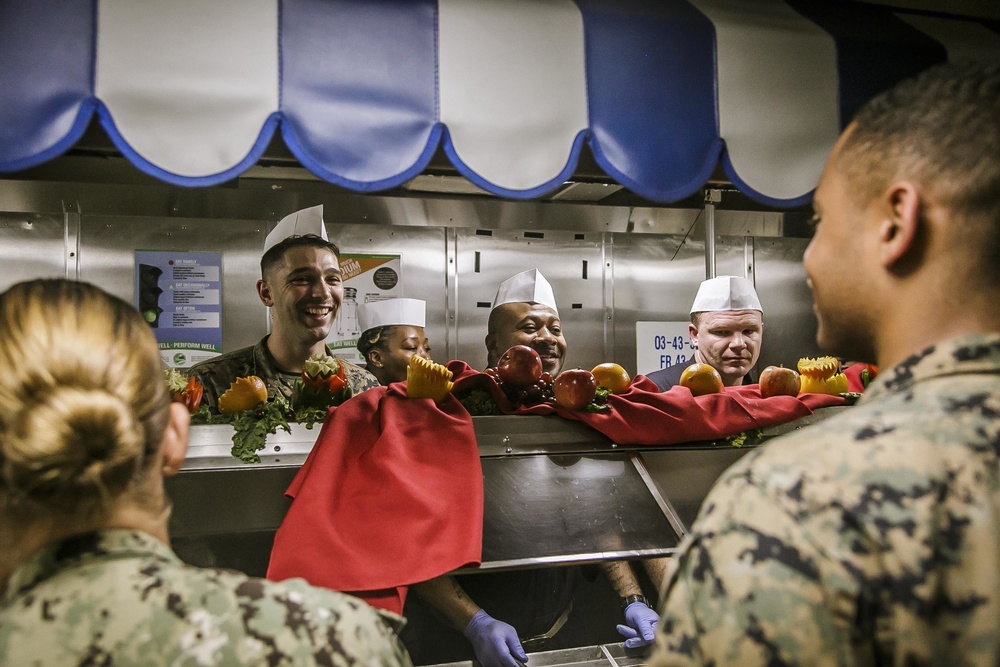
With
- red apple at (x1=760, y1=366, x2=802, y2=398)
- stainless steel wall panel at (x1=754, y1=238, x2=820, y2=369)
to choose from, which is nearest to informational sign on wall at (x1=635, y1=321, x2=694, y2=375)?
A: stainless steel wall panel at (x1=754, y1=238, x2=820, y2=369)

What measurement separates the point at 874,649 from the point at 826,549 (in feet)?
0.33

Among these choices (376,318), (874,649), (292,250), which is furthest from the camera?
(376,318)

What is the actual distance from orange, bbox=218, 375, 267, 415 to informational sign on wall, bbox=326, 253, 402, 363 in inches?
89.1

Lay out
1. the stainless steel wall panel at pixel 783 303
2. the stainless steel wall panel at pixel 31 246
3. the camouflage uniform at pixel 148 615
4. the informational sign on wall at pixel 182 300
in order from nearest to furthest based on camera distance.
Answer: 1. the camouflage uniform at pixel 148 615
2. the stainless steel wall panel at pixel 31 246
3. the informational sign on wall at pixel 182 300
4. the stainless steel wall panel at pixel 783 303

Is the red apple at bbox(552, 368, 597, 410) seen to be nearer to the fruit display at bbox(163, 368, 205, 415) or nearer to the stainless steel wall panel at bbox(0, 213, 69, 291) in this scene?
the fruit display at bbox(163, 368, 205, 415)

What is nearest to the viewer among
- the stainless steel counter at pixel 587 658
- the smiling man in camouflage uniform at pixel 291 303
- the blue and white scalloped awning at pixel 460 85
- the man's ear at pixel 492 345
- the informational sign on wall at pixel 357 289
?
the blue and white scalloped awning at pixel 460 85

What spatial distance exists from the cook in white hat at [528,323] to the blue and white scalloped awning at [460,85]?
3.60ft

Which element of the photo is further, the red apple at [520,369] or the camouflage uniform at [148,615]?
the red apple at [520,369]

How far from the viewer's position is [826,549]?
2.26ft

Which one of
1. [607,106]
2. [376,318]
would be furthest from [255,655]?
[376,318]

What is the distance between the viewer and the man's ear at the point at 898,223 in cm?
80

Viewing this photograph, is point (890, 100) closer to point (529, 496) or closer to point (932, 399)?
point (932, 399)

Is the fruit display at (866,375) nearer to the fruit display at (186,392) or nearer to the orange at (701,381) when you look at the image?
the orange at (701,381)

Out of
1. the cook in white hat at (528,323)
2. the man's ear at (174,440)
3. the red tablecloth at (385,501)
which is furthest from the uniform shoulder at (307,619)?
the cook in white hat at (528,323)
